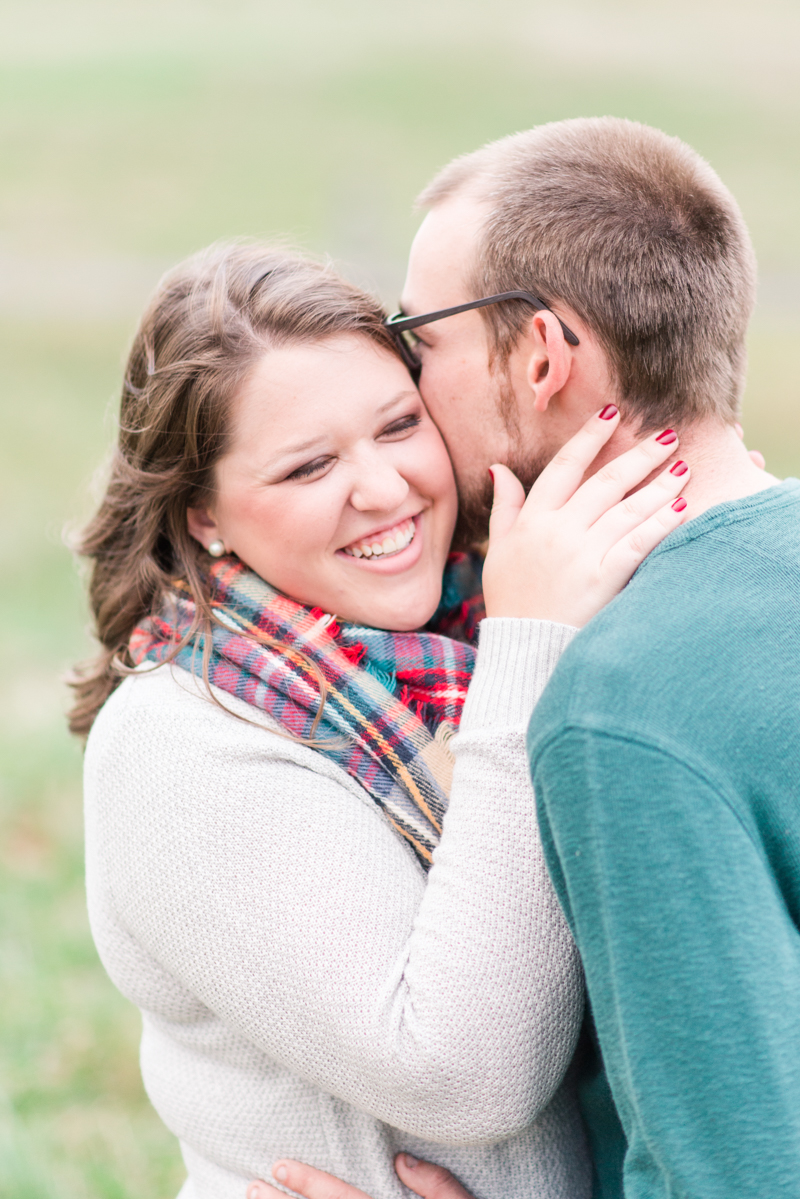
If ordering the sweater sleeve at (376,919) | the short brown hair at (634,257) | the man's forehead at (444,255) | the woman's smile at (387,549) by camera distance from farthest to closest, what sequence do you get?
1. the woman's smile at (387,549)
2. the man's forehead at (444,255)
3. the short brown hair at (634,257)
4. the sweater sleeve at (376,919)

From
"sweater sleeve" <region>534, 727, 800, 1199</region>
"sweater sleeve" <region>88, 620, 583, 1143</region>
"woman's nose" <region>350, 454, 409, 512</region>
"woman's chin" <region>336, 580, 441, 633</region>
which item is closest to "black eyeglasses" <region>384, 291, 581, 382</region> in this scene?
"woman's nose" <region>350, 454, 409, 512</region>

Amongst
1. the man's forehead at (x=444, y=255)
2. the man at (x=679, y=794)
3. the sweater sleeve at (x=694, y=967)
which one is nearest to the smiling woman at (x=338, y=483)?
the man's forehead at (x=444, y=255)

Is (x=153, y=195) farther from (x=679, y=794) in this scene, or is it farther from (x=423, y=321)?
(x=679, y=794)

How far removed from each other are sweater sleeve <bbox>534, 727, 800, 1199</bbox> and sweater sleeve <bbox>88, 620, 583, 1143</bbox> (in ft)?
0.90

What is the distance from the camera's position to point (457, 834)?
1724 mm

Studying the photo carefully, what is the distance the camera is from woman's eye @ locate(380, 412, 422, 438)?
88.6 inches

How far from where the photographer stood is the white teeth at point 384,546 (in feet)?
7.38

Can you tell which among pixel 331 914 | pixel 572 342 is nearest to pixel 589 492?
pixel 572 342

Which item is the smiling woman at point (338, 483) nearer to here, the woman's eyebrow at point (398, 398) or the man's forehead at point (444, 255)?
the woman's eyebrow at point (398, 398)

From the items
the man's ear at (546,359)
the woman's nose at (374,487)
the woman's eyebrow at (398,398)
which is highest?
the man's ear at (546,359)

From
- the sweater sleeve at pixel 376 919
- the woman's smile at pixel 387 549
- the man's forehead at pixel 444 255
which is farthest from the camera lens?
→ the woman's smile at pixel 387 549

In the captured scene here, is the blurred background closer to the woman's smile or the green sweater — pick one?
the woman's smile

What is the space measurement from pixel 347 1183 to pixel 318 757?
28.7 inches

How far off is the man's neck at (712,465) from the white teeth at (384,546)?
0.46 meters
